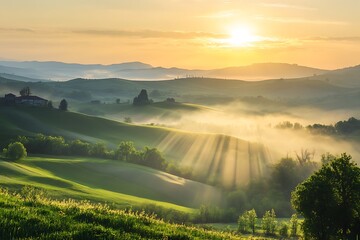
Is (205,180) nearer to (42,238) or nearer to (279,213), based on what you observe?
(279,213)

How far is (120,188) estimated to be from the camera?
405 ft

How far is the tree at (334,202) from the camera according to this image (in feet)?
125

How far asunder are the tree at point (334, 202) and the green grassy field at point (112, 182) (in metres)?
61.6

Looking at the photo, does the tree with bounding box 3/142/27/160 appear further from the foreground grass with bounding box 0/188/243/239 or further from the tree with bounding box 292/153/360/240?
the foreground grass with bounding box 0/188/243/239

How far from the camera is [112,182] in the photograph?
415 ft

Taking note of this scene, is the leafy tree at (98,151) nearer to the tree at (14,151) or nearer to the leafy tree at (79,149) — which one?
the leafy tree at (79,149)

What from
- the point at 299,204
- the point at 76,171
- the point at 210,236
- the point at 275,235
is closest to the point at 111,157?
the point at 76,171

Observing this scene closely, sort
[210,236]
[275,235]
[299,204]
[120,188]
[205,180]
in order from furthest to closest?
[205,180], [120,188], [275,235], [299,204], [210,236]

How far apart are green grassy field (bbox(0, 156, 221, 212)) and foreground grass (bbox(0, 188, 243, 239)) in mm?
78142

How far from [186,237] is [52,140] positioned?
147m

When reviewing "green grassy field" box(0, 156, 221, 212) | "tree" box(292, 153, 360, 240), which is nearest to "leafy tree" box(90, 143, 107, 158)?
"green grassy field" box(0, 156, 221, 212)

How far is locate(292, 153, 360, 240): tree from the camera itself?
3812 centimetres

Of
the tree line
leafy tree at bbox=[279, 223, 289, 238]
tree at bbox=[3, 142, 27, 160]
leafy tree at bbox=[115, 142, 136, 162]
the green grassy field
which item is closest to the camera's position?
leafy tree at bbox=[279, 223, 289, 238]

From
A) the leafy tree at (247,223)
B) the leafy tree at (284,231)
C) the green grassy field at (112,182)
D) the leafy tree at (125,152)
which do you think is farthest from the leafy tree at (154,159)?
the leafy tree at (284,231)
